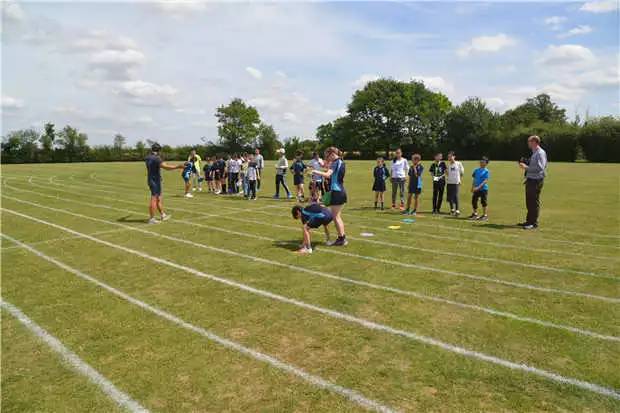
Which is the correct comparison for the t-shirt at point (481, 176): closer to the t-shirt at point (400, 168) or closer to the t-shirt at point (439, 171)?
the t-shirt at point (439, 171)

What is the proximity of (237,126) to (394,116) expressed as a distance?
4409 centimetres

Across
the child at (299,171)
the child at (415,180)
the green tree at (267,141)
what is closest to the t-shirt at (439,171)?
the child at (415,180)

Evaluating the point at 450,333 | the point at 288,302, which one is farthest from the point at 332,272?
the point at 450,333

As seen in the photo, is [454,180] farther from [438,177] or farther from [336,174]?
[336,174]

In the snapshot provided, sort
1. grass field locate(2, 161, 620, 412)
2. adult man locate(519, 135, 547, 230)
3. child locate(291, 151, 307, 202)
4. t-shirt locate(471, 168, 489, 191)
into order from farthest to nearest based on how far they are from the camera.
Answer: child locate(291, 151, 307, 202)
t-shirt locate(471, 168, 489, 191)
adult man locate(519, 135, 547, 230)
grass field locate(2, 161, 620, 412)

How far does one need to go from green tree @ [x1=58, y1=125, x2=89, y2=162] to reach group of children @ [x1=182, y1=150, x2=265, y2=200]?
225 ft

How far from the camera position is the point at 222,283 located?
266 inches

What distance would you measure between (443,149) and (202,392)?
76230 mm

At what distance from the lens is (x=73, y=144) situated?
262ft

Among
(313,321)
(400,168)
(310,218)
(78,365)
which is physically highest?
(400,168)

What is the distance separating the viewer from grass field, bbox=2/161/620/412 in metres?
3.81

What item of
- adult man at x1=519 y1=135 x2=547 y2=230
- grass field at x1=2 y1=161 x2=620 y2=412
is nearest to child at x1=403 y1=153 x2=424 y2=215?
adult man at x1=519 y1=135 x2=547 y2=230

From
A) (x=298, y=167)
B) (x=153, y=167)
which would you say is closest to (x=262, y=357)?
(x=153, y=167)

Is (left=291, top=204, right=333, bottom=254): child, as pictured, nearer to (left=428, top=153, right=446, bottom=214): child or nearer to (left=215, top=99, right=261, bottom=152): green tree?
(left=428, top=153, right=446, bottom=214): child
